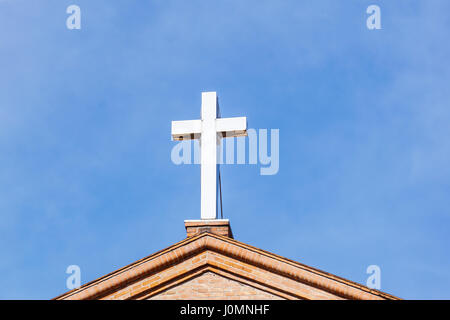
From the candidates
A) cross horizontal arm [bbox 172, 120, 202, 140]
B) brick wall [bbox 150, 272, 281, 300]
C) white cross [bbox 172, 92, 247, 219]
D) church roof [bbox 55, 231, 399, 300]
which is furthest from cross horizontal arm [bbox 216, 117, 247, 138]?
brick wall [bbox 150, 272, 281, 300]

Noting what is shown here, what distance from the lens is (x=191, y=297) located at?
31.5ft

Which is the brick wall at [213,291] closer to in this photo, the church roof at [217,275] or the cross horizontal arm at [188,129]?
the church roof at [217,275]

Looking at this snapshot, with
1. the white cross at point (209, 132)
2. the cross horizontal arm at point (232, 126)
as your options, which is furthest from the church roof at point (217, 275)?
the cross horizontal arm at point (232, 126)

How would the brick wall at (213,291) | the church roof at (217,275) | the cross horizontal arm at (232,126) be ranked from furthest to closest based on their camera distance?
the cross horizontal arm at (232,126) → the brick wall at (213,291) → the church roof at (217,275)

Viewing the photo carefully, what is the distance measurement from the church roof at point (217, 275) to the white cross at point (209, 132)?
5.44 ft

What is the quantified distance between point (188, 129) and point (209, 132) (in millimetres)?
467

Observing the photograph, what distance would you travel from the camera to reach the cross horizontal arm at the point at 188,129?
12078 millimetres

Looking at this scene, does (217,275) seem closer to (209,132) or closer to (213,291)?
(213,291)

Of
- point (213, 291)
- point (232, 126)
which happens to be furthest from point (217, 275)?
point (232, 126)

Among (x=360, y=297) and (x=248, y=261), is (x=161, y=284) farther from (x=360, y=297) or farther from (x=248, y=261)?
(x=360, y=297)

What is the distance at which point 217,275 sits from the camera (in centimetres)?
982
